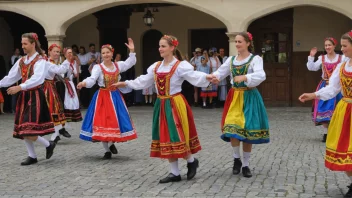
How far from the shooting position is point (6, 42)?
18359 millimetres

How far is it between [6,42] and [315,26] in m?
9.95

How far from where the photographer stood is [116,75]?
24.4 ft

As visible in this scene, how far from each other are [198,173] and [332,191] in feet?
5.15

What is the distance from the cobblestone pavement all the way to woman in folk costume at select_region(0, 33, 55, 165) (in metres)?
0.43

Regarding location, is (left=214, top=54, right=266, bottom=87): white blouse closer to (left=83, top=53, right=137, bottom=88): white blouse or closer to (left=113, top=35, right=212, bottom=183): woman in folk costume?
(left=113, top=35, right=212, bottom=183): woman in folk costume

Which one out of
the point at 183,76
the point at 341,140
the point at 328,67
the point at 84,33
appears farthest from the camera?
the point at 84,33

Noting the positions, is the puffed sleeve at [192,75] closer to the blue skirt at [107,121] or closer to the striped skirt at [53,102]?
the blue skirt at [107,121]

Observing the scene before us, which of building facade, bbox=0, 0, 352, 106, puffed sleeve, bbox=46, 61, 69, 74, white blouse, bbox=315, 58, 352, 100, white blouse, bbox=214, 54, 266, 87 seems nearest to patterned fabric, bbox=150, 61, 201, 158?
white blouse, bbox=214, 54, 266, 87

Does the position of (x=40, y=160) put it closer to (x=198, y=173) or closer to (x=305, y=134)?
(x=198, y=173)

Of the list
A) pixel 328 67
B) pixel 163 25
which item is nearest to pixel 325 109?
pixel 328 67

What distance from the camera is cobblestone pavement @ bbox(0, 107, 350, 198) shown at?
5254mm

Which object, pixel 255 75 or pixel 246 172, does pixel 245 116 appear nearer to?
pixel 255 75

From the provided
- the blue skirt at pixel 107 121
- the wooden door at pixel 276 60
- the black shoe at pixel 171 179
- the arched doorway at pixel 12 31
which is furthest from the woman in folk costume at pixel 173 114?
the arched doorway at pixel 12 31

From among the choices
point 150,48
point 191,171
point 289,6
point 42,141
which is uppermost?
point 289,6
